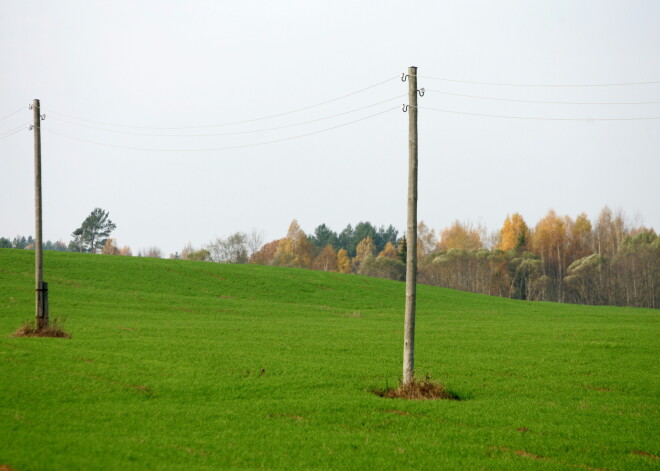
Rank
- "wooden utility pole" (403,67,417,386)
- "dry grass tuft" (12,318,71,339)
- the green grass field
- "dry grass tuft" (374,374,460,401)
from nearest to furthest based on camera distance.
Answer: the green grass field < "dry grass tuft" (374,374,460,401) < "wooden utility pole" (403,67,417,386) < "dry grass tuft" (12,318,71,339)

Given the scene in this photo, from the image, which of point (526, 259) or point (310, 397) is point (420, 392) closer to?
point (310, 397)

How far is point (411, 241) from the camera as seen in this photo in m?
19.3

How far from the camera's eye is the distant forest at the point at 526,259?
103m

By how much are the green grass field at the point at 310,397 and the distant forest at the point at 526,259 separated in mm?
71293

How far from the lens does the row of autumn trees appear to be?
103000mm

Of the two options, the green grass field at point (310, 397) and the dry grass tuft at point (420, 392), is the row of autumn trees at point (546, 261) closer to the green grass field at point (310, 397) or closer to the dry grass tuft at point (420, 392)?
the green grass field at point (310, 397)

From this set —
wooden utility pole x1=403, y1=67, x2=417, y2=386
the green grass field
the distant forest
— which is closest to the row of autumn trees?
the distant forest

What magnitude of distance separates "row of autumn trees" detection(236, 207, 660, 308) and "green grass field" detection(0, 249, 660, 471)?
234 ft

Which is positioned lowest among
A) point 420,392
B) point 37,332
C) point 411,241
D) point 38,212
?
point 420,392

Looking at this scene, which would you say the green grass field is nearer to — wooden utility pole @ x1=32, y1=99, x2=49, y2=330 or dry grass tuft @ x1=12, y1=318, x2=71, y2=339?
dry grass tuft @ x1=12, y1=318, x2=71, y2=339

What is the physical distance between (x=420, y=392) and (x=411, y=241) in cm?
452

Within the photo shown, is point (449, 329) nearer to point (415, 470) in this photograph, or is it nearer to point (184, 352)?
point (184, 352)

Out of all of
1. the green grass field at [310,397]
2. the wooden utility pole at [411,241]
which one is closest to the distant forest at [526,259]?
the green grass field at [310,397]

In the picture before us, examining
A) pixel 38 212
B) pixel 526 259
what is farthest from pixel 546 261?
pixel 38 212
